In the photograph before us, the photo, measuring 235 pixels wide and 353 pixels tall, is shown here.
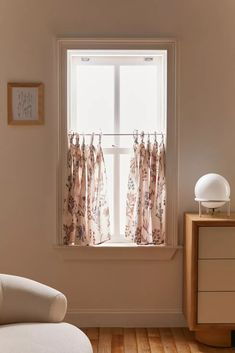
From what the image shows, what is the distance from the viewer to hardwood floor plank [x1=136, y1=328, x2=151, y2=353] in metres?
3.25

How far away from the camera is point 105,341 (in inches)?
133

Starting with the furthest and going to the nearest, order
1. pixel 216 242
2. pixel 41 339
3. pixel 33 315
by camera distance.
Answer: pixel 216 242 < pixel 33 315 < pixel 41 339

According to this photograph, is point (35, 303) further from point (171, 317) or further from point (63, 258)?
point (171, 317)

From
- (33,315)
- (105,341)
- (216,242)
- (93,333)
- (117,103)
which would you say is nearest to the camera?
(33,315)

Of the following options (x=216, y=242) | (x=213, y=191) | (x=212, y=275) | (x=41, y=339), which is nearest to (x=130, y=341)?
(x=212, y=275)

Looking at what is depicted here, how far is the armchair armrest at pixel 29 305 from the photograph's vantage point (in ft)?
7.82

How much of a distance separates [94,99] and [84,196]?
2.43 ft

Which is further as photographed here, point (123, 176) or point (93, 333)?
point (123, 176)

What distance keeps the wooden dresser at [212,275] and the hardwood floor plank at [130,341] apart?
40 cm

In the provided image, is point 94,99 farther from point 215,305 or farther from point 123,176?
point 215,305

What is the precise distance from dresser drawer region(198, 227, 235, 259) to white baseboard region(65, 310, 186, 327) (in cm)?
66

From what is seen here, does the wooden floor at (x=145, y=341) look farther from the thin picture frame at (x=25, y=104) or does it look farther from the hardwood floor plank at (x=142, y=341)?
the thin picture frame at (x=25, y=104)

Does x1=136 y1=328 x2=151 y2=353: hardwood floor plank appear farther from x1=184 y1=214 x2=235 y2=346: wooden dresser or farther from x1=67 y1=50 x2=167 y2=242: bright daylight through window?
x1=67 y1=50 x2=167 y2=242: bright daylight through window

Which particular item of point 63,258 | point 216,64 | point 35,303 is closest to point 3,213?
point 63,258
